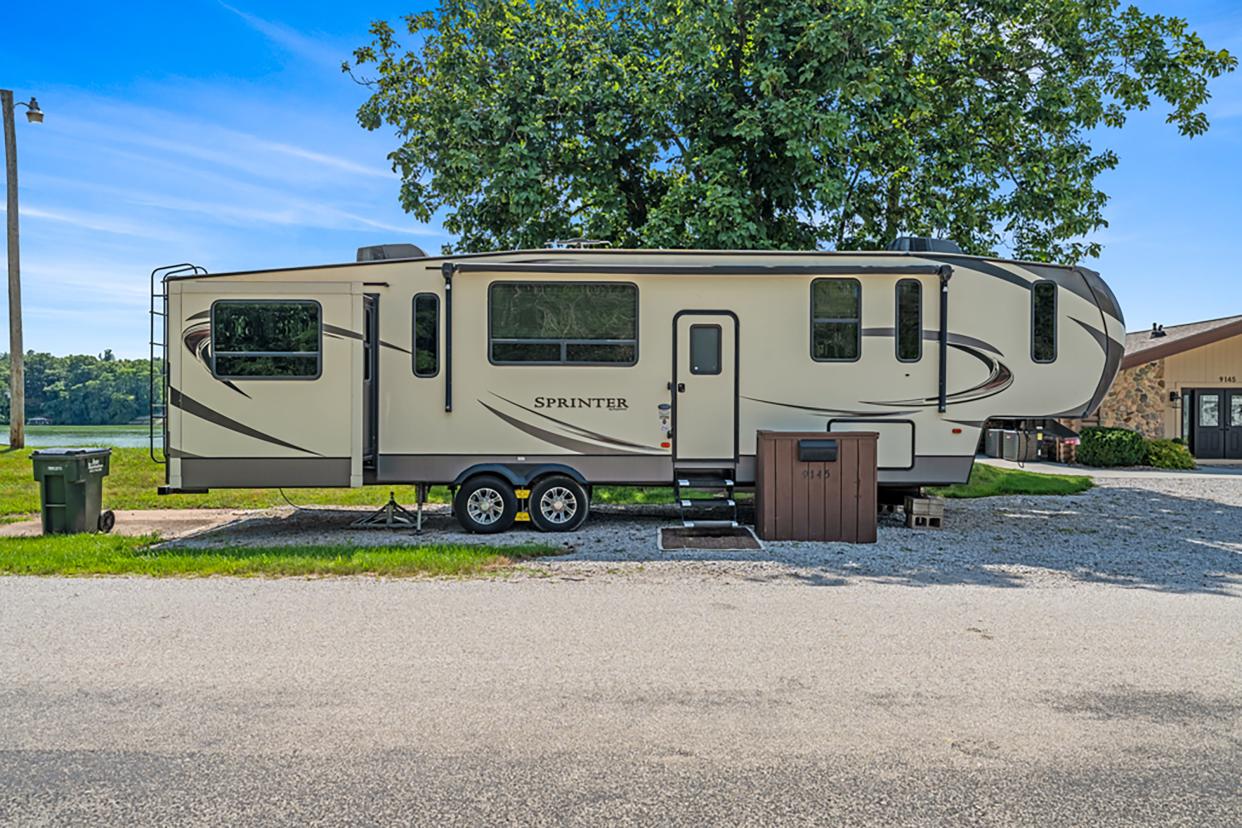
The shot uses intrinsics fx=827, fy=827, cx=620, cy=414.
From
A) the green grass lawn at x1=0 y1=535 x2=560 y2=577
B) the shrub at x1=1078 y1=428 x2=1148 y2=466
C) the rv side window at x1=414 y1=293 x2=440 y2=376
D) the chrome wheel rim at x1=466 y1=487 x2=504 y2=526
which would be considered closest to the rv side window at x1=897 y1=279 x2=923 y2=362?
the green grass lawn at x1=0 y1=535 x2=560 y2=577

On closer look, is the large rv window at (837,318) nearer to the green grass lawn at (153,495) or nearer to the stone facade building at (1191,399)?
the green grass lawn at (153,495)

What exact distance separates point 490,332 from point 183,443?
3.72 meters

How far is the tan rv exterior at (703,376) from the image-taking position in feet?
31.9

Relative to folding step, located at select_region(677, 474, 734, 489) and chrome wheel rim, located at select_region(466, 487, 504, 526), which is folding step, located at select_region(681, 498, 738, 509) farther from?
chrome wheel rim, located at select_region(466, 487, 504, 526)

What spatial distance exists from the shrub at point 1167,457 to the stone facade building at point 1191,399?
2806 millimetres

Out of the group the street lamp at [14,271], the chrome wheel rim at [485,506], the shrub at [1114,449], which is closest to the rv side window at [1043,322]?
the chrome wheel rim at [485,506]

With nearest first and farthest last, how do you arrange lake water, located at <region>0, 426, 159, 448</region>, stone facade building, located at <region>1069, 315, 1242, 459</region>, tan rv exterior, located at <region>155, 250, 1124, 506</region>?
tan rv exterior, located at <region>155, 250, 1124, 506</region>
lake water, located at <region>0, 426, 159, 448</region>
stone facade building, located at <region>1069, 315, 1242, 459</region>

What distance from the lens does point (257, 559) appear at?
769 cm

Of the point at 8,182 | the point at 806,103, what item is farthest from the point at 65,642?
the point at 8,182

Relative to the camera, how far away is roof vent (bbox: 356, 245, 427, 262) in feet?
32.7

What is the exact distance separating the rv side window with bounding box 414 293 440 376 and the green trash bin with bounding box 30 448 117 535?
381 cm

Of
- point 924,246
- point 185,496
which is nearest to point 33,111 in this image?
point 185,496

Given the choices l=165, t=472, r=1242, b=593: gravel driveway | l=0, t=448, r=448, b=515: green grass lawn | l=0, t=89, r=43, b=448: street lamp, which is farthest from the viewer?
l=0, t=89, r=43, b=448: street lamp

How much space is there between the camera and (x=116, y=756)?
11.7ft
